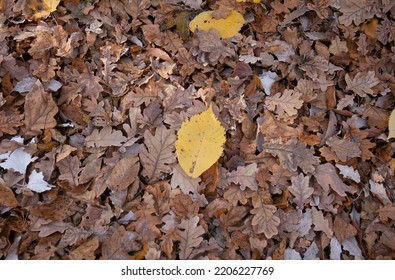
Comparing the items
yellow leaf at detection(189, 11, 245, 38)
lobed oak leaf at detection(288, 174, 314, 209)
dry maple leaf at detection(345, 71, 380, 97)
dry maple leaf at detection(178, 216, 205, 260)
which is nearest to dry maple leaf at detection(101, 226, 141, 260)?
dry maple leaf at detection(178, 216, 205, 260)

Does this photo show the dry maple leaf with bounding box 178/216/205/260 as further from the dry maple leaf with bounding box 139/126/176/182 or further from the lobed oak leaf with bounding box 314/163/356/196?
the lobed oak leaf with bounding box 314/163/356/196

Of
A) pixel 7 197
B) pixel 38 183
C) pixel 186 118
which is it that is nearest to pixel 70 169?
pixel 38 183

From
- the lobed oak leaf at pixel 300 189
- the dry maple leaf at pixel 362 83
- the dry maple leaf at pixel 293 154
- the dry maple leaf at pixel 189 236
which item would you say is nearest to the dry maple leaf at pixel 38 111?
the dry maple leaf at pixel 189 236

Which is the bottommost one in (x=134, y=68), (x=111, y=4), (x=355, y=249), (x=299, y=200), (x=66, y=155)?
(x=355, y=249)

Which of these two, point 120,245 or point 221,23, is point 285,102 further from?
point 120,245

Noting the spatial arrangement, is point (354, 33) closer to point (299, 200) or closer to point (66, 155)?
point (299, 200)

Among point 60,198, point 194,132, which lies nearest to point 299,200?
point 194,132

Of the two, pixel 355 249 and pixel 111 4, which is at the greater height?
pixel 111 4
